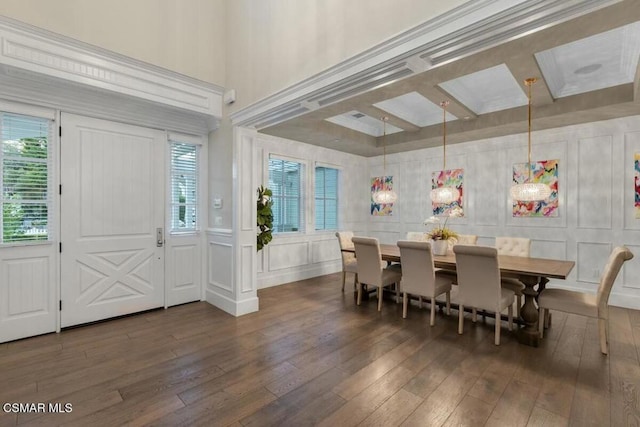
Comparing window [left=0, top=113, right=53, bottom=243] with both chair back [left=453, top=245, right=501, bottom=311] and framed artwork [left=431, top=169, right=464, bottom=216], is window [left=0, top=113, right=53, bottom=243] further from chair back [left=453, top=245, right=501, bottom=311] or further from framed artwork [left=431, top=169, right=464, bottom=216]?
framed artwork [left=431, top=169, right=464, bottom=216]

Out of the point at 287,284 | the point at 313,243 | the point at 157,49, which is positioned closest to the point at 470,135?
the point at 313,243

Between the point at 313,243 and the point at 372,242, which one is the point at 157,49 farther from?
the point at 313,243

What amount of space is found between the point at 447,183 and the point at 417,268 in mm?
3028

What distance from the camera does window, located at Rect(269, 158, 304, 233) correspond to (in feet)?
18.4

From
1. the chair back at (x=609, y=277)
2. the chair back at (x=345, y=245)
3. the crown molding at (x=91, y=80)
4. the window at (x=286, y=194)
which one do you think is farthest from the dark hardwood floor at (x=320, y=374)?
the crown molding at (x=91, y=80)

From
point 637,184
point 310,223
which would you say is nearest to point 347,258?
point 310,223

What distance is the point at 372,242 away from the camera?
13.0ft

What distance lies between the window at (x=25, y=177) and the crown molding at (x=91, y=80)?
0.97 ft

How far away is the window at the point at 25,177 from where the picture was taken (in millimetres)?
2996

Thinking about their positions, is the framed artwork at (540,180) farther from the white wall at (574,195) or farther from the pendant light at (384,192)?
the pendant light at (384,192)

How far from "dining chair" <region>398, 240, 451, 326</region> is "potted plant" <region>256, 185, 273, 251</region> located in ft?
7.06

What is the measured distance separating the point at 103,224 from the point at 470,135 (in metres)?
5.75

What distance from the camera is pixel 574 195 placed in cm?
464

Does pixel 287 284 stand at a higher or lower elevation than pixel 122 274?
lower
